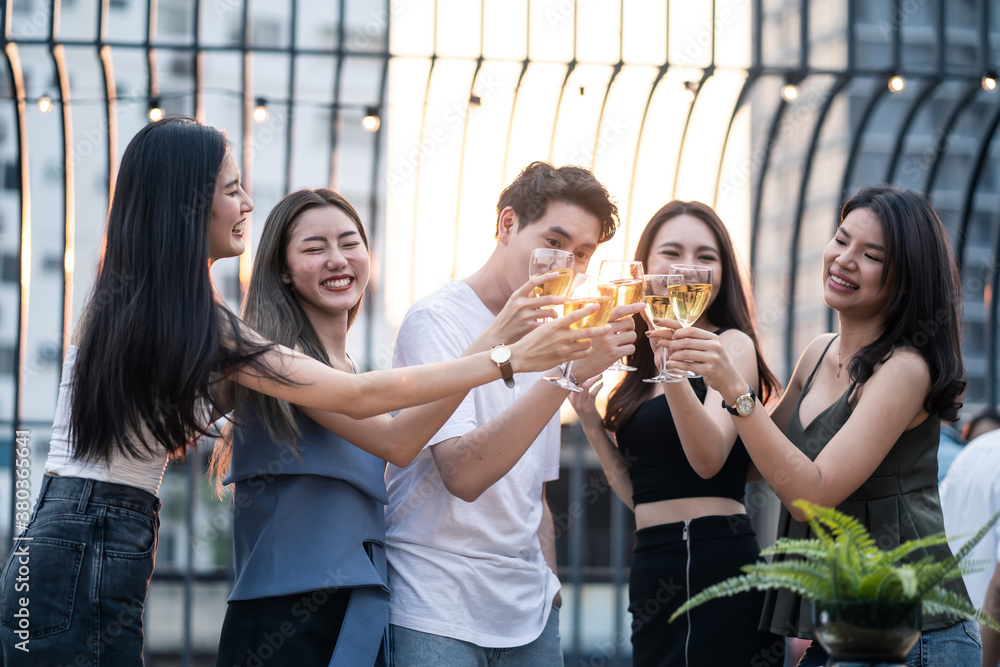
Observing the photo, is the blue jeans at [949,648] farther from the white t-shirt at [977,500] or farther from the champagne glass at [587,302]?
the white t-shirt at [977,500]

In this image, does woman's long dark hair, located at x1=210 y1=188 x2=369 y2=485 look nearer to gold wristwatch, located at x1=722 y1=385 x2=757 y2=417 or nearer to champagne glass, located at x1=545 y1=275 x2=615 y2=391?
champagne glass, located at x1=545 y1=275 x2=615 y2=391

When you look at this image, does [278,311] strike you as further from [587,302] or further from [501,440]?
[587,302]

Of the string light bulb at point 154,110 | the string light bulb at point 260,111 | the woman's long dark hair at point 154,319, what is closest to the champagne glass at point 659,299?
the woman's long dark hair at point 154,319

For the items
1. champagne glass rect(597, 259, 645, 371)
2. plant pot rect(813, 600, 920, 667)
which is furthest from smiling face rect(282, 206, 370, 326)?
plant pot rect(813, 600, 920, 667)

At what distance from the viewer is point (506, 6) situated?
390 cm

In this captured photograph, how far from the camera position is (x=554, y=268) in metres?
1.83

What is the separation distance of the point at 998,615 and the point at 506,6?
3004 millimetres

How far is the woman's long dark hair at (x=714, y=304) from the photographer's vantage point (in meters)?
2.56

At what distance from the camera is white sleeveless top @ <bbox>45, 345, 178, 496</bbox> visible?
6.08ft

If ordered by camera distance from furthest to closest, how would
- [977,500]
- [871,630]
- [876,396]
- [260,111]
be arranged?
[260,111], [977,500], [876,396], [871,630]

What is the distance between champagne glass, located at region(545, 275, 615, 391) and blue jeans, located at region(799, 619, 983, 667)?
2.80 feet

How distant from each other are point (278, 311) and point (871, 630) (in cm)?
135

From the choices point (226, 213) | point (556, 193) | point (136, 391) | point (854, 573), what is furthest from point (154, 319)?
point (854, 573)

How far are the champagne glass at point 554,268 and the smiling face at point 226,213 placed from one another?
2.19 feet
